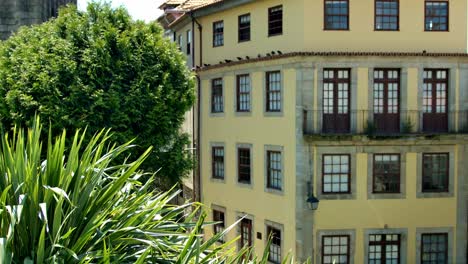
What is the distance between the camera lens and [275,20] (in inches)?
989

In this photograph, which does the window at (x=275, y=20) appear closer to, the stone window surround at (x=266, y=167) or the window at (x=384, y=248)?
the stone window surround at (x=266, y=167)

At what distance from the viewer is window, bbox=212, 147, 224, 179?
28.2 metres

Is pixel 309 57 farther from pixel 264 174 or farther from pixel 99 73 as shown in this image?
pixel 99 73

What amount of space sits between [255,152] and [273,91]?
2.75 meters

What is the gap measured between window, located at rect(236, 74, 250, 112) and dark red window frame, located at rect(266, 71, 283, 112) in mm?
1344

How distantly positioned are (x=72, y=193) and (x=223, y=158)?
68.4ft

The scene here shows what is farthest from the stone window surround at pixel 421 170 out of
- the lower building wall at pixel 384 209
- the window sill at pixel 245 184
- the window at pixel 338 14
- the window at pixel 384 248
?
the window sill at pixel 245 184

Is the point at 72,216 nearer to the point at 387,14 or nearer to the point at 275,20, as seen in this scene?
the point at 275,20

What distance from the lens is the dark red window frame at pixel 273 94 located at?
24438mm

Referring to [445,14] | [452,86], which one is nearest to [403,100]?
[452,86]

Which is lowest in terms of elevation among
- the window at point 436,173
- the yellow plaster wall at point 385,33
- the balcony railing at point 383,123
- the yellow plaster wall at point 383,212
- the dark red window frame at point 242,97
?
the yellow plaster wall at point 383,212

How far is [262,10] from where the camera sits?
25.7m

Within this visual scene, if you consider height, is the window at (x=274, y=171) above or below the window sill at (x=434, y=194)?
above

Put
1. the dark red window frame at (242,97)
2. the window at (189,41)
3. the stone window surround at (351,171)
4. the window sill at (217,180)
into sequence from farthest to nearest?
the window at (189,41) → the window sill at (217,180) → the dark red window frame at (242,97) → the stone window surround at (351,171)
